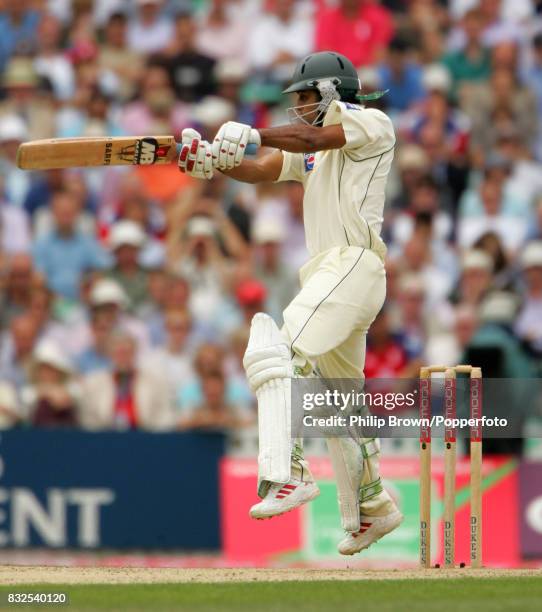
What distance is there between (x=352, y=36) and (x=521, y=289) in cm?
339

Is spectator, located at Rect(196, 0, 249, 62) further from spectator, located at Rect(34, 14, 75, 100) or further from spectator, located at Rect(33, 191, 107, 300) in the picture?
spectator, located at Rect(33, 191, 107, 300)

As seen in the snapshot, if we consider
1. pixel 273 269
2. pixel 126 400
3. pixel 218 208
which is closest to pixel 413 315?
pixel 273 269

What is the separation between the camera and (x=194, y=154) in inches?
280

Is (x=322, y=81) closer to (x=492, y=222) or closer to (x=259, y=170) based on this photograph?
(x=259, y=170)

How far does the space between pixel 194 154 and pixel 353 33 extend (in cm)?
677

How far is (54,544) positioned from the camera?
31.4 ft

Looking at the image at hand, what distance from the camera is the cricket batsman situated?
706 centimetres

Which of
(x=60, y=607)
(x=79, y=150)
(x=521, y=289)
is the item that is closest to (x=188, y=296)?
(x=521, y=289)

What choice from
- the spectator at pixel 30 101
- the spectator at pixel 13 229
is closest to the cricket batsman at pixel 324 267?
the spectator at pixel 13 229

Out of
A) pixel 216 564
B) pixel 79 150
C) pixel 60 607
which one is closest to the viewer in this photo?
pixel 60 607

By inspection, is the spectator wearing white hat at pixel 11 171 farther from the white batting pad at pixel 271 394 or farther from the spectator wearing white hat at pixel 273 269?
the white batting pad at pixel 271 394

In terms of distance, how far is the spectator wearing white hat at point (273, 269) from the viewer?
441 inches

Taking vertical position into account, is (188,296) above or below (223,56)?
below

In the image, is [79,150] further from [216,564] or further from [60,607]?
[216,564]
